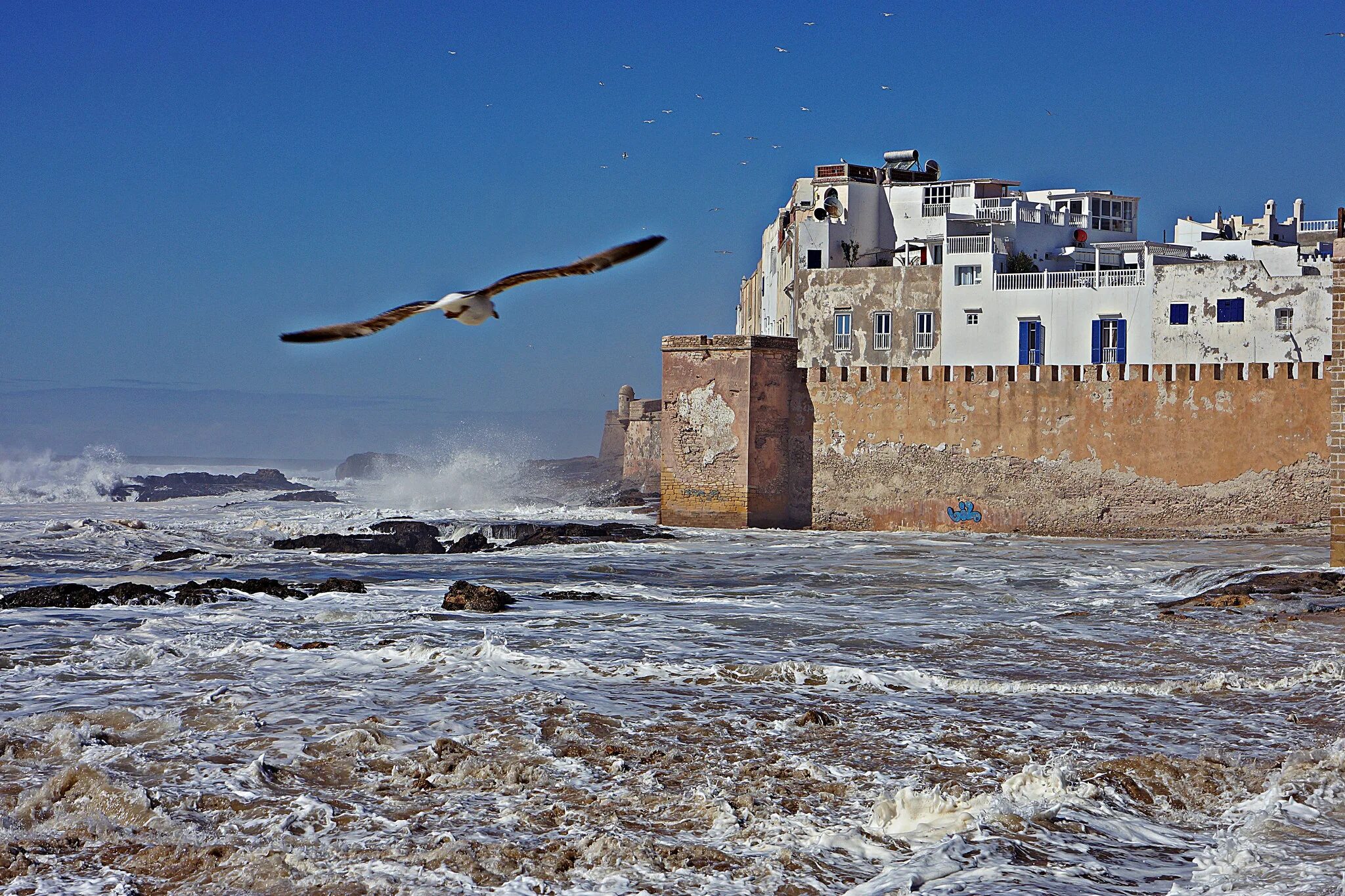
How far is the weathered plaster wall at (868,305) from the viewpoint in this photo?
1251 inches

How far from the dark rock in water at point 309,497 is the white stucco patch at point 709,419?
71.8 feet

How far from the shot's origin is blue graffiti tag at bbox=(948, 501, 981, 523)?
2161cm

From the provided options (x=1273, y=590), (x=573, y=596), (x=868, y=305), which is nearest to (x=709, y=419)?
(x=573, y=596)

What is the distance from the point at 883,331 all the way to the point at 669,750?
26.6 m

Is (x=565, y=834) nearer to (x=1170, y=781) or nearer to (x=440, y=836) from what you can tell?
(x=440, y=836)

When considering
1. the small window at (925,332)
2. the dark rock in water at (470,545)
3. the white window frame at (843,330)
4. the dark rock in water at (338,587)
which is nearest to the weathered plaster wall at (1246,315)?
the small window at (925,332)

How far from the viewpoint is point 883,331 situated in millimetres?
32000

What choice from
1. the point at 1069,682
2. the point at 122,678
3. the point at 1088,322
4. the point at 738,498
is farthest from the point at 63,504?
the point at 1069,682

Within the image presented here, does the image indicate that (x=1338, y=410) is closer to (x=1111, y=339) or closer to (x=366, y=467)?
(x=1111, y=339)

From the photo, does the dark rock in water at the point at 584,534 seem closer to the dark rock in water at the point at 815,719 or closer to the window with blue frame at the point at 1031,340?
the window with blue frame at the point at 1031,340

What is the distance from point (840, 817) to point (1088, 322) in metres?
27.5

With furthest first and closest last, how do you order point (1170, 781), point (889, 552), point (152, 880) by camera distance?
point (889, 552) → point (1170, 781) → point (152, 880)

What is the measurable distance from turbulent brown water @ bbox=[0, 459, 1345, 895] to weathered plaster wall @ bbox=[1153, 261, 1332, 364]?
19.6 metres

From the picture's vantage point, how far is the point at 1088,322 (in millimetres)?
30844
